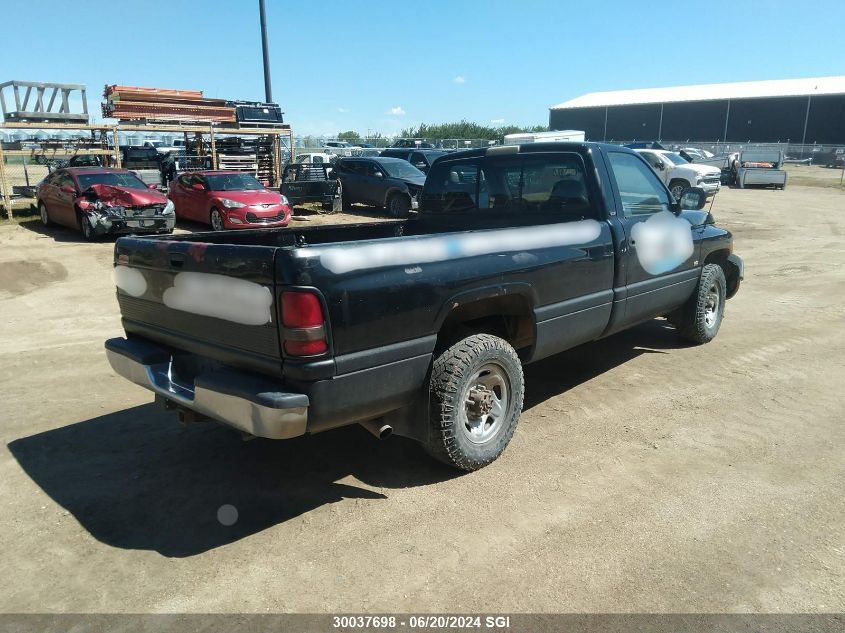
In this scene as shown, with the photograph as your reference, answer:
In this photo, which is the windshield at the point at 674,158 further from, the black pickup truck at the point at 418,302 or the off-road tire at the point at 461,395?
the off-road tire at the point at 461,395

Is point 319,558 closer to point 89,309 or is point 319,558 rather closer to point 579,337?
point 579,337

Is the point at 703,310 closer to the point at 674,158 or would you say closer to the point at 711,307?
the point at 711,307

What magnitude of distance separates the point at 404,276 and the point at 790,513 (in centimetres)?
246

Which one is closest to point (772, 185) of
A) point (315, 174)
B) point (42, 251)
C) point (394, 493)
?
point (315, 174)

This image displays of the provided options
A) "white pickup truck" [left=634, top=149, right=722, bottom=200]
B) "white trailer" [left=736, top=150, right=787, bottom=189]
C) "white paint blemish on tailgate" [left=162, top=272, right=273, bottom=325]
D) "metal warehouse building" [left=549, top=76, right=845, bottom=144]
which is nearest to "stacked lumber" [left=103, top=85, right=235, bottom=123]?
"white pickup truck" [left=634, top=149, right=722, bottom=200]

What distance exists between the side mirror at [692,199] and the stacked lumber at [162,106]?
2018cm

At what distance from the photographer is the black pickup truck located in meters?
3.01

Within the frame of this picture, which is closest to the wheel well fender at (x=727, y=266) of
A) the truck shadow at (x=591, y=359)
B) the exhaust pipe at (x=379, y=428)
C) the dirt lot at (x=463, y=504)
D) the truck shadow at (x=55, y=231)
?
the truck shadow at (x=591, y=359)

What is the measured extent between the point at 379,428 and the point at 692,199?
13.6ft

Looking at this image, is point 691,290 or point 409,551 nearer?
point 409,551

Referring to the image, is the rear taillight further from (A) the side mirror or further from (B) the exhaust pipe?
(A) the side mirror

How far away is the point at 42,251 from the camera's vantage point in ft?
41.1

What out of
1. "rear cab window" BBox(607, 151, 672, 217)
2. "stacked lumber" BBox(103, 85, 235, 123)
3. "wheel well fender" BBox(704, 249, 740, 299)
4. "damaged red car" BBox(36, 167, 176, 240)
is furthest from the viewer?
"stacked lumber" BBox(103, 85, 235, 123)

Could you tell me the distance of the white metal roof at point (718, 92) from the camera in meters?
59.1
